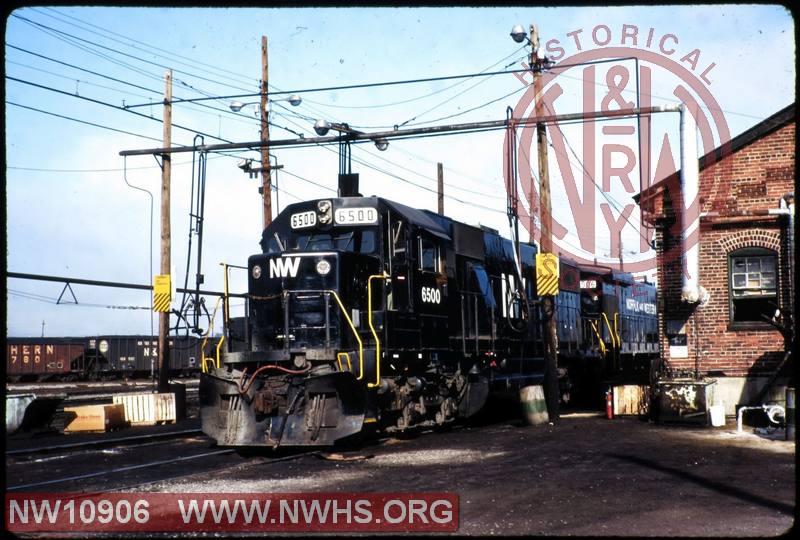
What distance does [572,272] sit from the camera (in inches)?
936

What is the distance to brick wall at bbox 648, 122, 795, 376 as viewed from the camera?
59.2 feet

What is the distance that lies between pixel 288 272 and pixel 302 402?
2269 mm

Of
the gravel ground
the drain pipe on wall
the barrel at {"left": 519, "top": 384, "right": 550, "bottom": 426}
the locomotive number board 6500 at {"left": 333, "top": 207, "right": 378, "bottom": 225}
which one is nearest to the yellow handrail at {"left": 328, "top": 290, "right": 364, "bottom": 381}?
the gravel ground

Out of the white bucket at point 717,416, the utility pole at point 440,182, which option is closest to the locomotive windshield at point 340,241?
the white bucket at point 717,416

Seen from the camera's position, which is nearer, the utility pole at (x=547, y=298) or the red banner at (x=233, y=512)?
the red banner at (x=233, y=512)

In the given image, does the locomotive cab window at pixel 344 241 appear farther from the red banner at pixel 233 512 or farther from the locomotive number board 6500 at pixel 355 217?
the red banner at pixel 233 512

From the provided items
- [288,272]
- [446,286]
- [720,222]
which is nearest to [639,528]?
[288,272]

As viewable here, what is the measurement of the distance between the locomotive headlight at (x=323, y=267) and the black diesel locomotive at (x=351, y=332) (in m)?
0.02

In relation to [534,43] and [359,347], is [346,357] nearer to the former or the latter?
[359,347]

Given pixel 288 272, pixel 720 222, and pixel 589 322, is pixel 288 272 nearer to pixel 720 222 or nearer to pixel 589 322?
pixel 720 222

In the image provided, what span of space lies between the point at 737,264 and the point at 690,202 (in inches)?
70.7

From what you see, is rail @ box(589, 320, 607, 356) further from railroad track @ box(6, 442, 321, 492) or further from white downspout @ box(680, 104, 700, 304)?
railroad track @ box(6, 442, 321, 492)

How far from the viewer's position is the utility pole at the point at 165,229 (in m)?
23.0

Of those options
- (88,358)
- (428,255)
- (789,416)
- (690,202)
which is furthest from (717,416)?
(88,358)
